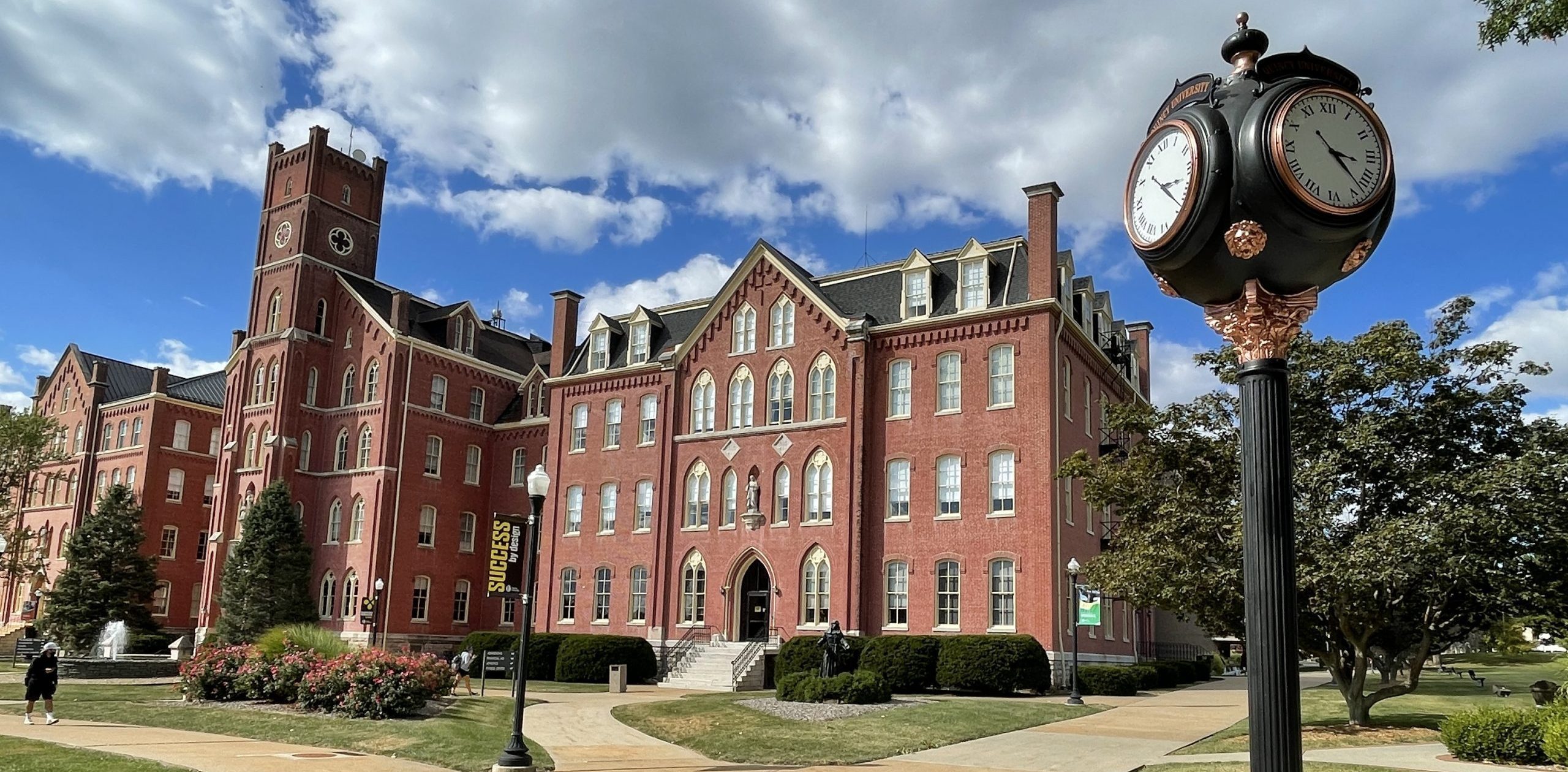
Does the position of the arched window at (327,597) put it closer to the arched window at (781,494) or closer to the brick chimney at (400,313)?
the brick chimney at (400,313)

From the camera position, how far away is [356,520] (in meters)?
47.9

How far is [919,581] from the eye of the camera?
112 feet

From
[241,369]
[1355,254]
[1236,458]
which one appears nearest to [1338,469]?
[1236,458]

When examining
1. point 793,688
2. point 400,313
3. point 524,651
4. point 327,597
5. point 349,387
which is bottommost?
point 793,688

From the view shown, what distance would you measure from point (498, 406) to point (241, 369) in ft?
37.4

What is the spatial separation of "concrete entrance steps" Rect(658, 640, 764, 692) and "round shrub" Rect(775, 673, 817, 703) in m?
8.58

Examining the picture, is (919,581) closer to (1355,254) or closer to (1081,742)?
(1081,742)

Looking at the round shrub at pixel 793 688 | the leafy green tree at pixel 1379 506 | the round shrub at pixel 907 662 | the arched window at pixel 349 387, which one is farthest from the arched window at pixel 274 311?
the leafy green tree at pixel 1379 506

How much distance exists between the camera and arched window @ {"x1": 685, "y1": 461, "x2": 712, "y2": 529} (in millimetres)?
39469

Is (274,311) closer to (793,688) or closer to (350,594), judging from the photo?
(350,594)

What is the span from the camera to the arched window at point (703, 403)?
1577 inches

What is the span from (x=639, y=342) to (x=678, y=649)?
39.1 feet

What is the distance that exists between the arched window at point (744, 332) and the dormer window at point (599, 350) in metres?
6.41

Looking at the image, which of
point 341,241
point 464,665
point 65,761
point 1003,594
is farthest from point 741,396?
point 65,761
